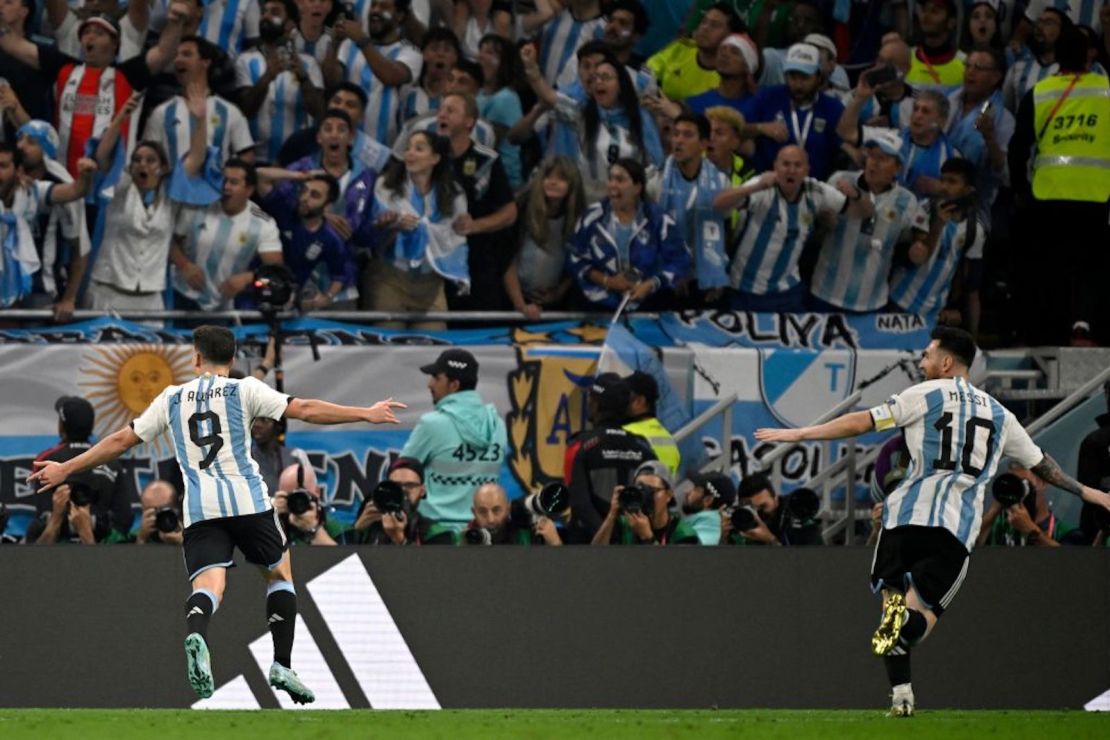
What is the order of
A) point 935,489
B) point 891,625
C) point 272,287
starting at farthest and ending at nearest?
point 272,287
point 935,489
point 891,625

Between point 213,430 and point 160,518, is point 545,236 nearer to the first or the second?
point 160,518

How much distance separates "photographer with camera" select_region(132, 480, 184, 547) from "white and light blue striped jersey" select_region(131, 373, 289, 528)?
216 centimetres

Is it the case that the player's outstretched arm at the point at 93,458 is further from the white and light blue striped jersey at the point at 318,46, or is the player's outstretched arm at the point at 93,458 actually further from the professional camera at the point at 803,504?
the white and light blue striped jersey at the point at 318,46

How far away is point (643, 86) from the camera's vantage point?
1561 cm

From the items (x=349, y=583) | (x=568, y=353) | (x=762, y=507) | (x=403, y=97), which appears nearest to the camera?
(x=349, y=583)

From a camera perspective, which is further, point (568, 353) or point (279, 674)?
point (568, 353)

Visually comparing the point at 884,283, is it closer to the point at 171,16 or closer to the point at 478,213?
the point at 478,213

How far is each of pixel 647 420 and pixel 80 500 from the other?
3.68 m

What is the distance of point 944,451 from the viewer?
379 inches

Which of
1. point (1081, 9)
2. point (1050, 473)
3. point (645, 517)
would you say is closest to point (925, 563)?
point (1050, 473)

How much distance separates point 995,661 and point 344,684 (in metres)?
3.89

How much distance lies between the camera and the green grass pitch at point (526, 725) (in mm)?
8477

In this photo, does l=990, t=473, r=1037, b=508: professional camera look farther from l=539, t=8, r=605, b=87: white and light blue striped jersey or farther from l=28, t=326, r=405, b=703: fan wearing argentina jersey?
l=539, t=8, r=605, b=87: white and light blue striped jersey

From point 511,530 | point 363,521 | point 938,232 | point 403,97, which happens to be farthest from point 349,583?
point 938,232
